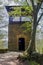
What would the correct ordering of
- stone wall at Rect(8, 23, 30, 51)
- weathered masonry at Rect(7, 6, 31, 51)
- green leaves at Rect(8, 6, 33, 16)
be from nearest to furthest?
1. green leaves at Rect(8, 6, 33, 16)
2. weathered masonry at Rect(7, 6, 31, 51)
3. stone wall at Rect(8, 23, 30, 51)

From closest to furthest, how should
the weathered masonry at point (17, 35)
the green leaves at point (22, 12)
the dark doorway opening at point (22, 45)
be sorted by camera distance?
the green leaves at point (22, 12) → the weathered masonry at point (17, 35) → the dark doorway opening at point (22, 45)

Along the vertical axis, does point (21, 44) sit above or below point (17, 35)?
below

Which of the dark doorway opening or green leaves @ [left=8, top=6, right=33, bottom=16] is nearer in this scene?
green leaves @ [left=8, top=6, right=33, bottom=16]

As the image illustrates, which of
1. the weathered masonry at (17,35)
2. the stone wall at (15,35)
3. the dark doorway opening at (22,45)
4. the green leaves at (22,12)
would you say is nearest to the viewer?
the green leaves at (22,12)

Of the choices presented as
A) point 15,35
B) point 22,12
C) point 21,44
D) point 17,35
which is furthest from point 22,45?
point 22,12

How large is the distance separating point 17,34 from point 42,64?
9.55m

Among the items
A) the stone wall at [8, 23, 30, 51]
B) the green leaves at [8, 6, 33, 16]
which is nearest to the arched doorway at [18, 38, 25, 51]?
the stone wall at [8, 23, 30, 51]

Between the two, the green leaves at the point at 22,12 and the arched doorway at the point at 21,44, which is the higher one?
the green leaves at the point at 22,12

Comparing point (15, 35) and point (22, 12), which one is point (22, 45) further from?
point (22, 12)

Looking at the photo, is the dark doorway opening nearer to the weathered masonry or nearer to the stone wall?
the weathered masonry

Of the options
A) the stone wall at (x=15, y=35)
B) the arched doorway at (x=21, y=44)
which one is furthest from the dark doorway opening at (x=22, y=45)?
the stone wall at (x=15, y=35)

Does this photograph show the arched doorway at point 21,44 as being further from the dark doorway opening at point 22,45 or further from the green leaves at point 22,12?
the green leaves at point 22,12

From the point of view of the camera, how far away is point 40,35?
2164 cm

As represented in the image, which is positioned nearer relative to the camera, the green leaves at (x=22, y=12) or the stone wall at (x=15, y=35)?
the green leaves at (x=22, y=12)
